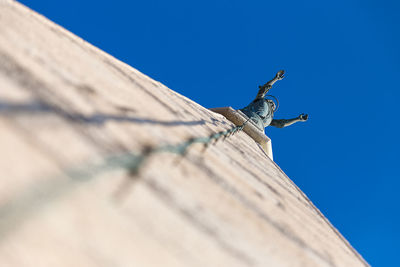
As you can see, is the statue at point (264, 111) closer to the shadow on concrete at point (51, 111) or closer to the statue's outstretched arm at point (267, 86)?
the statue's outstretched arm at point (267, 86)

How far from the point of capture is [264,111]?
438cm

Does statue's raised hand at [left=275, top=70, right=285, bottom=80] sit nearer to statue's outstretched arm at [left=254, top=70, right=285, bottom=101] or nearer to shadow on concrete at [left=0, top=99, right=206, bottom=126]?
statue's outstretched arm at [left=254, top=70, right=285, bottom=101]

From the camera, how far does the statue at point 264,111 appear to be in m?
4.20

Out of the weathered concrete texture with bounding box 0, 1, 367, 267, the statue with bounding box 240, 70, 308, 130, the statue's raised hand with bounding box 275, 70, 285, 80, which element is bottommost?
the weathered concrete texture with bounding box 0, 1, 367, 267

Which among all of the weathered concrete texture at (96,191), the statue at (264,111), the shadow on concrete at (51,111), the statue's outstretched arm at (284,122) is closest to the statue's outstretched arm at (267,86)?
the statue at (264,111)

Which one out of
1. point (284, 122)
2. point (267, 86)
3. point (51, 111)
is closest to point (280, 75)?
point (267, 86)

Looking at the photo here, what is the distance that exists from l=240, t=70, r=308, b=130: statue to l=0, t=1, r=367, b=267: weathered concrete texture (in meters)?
3.28

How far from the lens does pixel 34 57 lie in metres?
0.72

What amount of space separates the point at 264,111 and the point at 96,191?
13.3 feet

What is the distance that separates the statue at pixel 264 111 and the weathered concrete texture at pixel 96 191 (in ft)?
10.8

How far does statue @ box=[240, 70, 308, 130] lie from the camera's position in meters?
4.20

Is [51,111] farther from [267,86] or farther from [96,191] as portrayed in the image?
[267,86]

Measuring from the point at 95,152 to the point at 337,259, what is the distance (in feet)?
3.21

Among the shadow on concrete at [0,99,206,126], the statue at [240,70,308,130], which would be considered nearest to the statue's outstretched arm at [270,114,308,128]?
the statue at [240,70,308,130]
